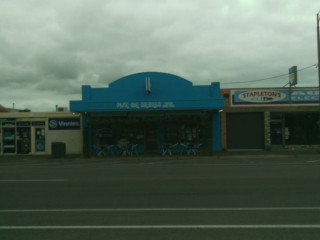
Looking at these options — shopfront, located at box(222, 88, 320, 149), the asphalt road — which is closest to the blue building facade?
shopfront, located at box(222, 88, 320, 149)

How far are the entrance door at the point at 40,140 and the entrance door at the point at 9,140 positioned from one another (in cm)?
170

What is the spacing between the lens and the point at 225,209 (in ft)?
26.1

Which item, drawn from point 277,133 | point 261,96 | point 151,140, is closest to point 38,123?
point 151,140

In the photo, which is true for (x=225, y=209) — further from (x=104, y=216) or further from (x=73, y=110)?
(x=73, y=110)

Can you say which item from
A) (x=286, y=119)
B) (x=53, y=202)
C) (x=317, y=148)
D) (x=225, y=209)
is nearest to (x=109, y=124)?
(x=286, y=119)

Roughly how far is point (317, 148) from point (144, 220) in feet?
78.7

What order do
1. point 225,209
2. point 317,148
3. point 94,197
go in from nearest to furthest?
1. point 225,209
2. point 94,197
3. point 317,148

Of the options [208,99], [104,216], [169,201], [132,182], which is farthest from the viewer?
[208,99]

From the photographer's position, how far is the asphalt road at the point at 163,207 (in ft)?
20.5

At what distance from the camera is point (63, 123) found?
28.3 metres

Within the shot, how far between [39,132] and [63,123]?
6.46ft

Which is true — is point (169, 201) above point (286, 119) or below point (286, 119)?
below

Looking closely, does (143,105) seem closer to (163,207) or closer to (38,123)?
(38,123)

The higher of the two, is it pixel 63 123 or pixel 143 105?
pixel 143 105
